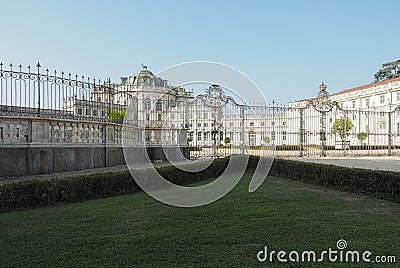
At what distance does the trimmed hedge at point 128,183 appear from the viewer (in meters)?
5.72

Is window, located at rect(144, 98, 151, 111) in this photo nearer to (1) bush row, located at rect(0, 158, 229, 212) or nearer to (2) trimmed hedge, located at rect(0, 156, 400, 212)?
(2) trimmed hedge, located at rect(0, 156, 400, 212)

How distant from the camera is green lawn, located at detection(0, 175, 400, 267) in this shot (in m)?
3.52

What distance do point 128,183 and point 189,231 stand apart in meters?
3.25

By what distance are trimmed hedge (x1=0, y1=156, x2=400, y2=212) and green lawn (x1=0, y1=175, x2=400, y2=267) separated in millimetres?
332

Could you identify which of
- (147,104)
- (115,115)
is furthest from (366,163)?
(115,115)

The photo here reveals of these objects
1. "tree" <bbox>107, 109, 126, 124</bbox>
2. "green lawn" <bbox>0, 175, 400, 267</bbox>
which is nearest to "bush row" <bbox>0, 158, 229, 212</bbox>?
"green lawn" <bbox>0, 175, 400, 267</bbox>

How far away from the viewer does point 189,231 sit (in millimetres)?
4371

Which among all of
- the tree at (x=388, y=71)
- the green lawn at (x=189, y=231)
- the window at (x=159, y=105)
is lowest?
the green lawn at (x=189, y=231)

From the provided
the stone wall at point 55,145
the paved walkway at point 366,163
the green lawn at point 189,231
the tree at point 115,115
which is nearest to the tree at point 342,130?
the paved walkway at point 366,163

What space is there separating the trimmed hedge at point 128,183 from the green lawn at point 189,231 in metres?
0.33

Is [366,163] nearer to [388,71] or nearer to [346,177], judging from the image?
[346,177]

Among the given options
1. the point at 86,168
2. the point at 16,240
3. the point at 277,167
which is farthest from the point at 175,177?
the point at 16,240

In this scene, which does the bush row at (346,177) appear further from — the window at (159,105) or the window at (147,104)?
the window at (147,104)

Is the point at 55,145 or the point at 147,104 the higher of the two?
the point at 147,104
